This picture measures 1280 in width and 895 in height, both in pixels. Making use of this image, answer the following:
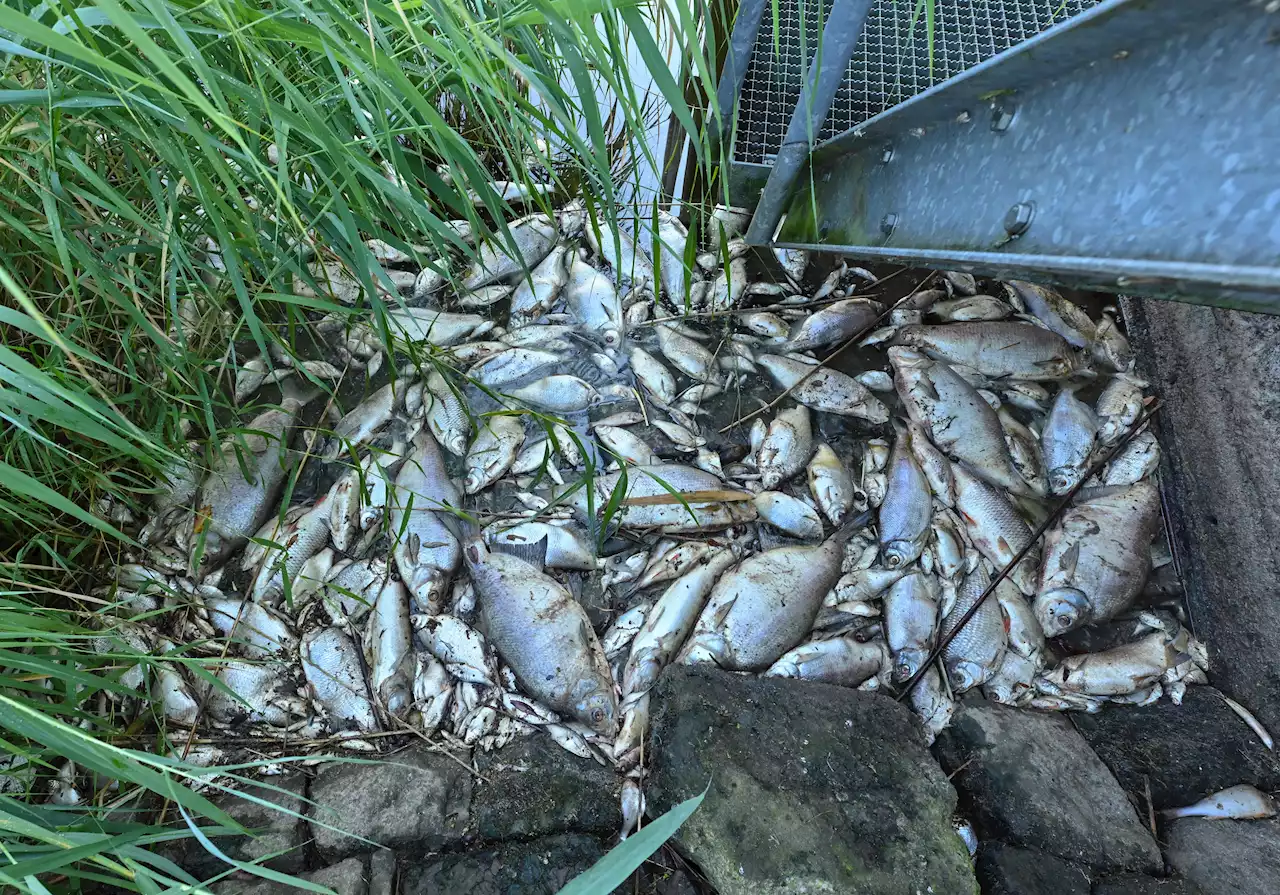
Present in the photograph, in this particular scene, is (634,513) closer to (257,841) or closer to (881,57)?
(257,841)

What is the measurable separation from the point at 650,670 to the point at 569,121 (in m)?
1.42

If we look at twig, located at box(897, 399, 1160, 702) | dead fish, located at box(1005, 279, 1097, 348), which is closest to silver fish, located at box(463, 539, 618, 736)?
twig, located at box(897, 399, 1160, 702)

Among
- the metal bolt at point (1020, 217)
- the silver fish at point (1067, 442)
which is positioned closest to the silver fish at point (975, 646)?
the silver fish at point (1067, 442)

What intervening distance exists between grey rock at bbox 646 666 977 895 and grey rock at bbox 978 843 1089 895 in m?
0.16

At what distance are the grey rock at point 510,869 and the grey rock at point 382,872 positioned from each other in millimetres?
32

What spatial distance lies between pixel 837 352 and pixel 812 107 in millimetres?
923

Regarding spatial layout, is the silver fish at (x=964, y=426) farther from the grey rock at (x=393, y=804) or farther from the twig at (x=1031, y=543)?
the grey rock at (x=393, y=804)

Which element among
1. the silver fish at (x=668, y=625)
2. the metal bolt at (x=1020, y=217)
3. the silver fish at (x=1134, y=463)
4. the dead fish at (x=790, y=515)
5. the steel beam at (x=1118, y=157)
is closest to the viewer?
the steel beam at (x=1118, y=157)

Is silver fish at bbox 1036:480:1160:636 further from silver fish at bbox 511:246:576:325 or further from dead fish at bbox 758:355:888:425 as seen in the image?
silver fish at bbox 511:246:576:325

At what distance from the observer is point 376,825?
182cm

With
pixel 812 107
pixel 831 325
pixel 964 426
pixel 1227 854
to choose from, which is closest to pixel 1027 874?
pixel 1227 854

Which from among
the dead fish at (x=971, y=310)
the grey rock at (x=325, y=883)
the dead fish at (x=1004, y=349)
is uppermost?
the dead fish at (x=971, y=310)

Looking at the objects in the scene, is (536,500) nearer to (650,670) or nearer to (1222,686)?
(650,670)

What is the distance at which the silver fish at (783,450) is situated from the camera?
2.41 metres
